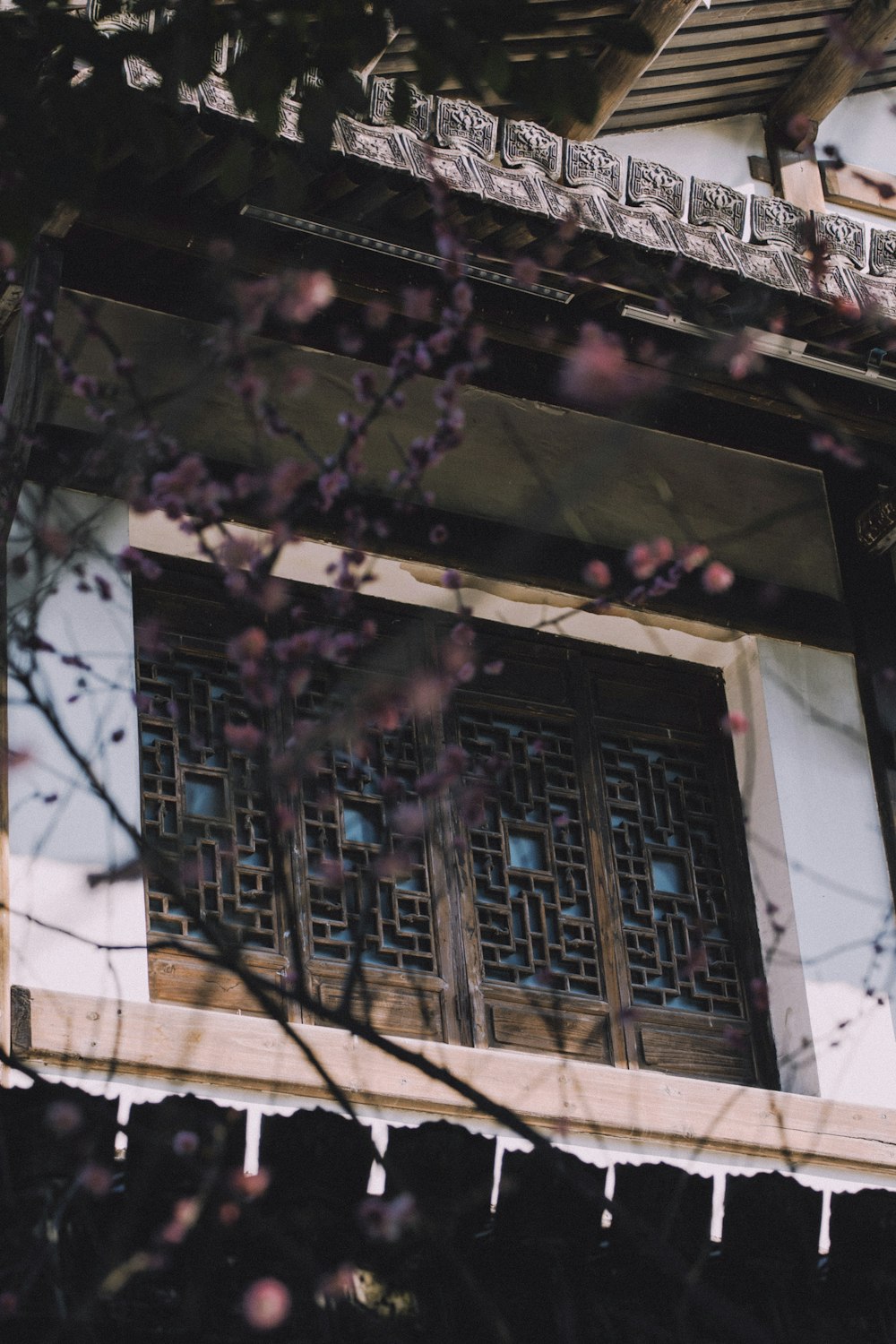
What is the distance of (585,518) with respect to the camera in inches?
245

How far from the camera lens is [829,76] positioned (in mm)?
7328

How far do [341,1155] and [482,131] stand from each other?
9.27 feet

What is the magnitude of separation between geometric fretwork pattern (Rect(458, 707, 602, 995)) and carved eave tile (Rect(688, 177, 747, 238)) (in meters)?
1.61

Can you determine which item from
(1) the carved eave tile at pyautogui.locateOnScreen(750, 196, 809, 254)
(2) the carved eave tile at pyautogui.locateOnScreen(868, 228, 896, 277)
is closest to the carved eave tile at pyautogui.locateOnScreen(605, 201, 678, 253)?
(1) the carved eave tile at pyautogui.locateOnScreen(750, 196, 809, 254)

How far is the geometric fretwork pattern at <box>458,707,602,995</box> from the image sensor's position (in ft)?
18.3

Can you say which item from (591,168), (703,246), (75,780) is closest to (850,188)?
(703,246)

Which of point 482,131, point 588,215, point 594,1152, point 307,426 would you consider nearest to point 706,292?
point 588,215

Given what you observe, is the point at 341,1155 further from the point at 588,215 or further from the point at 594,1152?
the point at 588,215

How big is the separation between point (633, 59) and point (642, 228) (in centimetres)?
160

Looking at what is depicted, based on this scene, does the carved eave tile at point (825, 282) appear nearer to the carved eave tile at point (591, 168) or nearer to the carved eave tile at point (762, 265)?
→ the carved eave tile at point (762, 265)

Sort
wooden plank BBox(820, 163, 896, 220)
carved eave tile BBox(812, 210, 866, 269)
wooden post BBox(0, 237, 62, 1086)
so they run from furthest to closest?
wooden plank BBox(820, 163, 896, 220)
carved eave tile BBox(812, 210, 866, 269)
wooden post BBox(0, 237, 62, 1086)

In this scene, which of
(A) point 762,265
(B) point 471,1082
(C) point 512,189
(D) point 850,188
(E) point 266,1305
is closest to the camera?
(E) point 266,1305

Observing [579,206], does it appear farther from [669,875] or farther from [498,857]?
[669,875]

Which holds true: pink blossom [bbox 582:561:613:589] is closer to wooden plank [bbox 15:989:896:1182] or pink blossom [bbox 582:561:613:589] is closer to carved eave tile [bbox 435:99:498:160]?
carved eave tile [bbox 435:99:498:160]
